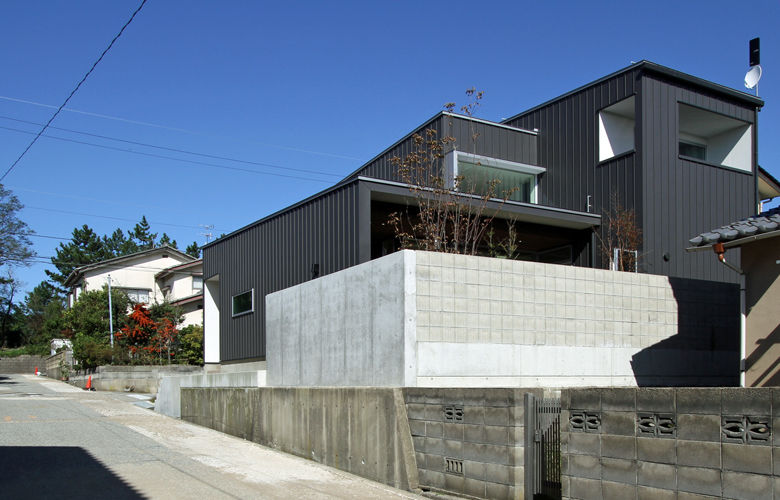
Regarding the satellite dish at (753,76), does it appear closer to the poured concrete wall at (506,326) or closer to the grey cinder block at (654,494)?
the poured concrete wall at (506,326)

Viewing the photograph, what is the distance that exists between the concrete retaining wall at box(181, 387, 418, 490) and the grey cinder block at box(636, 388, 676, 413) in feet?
12.2

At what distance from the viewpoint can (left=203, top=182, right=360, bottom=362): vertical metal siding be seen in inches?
521

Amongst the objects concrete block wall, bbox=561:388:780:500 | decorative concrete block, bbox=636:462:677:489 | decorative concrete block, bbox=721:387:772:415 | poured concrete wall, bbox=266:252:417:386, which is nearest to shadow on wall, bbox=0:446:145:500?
poured concrete wall, bbox=266:252:417:386

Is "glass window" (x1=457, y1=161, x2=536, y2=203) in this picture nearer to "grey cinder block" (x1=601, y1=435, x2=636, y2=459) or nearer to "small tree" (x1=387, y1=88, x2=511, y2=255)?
"small tree" (x1=387, y1=88, x2=511, y2=255)

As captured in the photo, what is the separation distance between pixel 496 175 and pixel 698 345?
21.5 ft

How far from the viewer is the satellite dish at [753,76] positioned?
15344mm

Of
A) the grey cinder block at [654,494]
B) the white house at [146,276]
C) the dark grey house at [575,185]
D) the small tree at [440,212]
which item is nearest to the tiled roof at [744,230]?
the small tree at [440,212]

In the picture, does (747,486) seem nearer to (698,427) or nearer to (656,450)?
(698,427)

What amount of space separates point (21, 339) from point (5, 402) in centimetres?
5564

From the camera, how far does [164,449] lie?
1187 centimetres

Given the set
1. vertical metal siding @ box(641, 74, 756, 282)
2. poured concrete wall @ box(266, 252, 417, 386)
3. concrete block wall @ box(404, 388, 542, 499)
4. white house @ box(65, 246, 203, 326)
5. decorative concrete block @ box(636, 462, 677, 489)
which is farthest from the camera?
white house @ box(65, 246, 203, 326)

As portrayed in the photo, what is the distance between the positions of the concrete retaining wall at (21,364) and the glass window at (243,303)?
36948 millimetres

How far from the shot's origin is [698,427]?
19.2 ft

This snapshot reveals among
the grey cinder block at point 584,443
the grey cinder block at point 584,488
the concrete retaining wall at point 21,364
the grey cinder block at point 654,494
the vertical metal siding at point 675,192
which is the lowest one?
the concrete retaining wall at point 21,364
